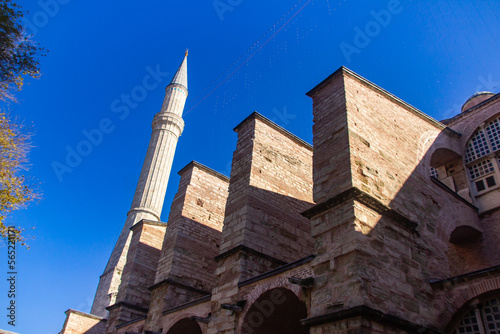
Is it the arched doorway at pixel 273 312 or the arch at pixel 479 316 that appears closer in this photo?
the arch at pixel 479 316

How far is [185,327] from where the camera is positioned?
9.03 metres

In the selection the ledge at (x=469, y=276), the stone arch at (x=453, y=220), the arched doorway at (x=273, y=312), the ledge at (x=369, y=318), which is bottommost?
the ledge at (x=369, y=318)

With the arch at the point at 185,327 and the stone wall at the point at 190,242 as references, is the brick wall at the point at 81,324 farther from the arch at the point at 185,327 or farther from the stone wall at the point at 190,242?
the arch at the point at 185,327

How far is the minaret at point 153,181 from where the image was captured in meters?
20.5

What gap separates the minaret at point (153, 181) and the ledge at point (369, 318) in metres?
16.3

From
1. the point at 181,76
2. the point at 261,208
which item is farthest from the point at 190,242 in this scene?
the point at 181,76

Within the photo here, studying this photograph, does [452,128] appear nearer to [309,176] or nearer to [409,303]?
[309,176]

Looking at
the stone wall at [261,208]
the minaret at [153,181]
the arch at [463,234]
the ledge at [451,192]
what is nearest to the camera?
the stone wall at [261,208]

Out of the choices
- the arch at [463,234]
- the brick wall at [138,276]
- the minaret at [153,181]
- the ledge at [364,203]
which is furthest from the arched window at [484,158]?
the minaret at [153,181]

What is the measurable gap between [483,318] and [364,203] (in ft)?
7.28

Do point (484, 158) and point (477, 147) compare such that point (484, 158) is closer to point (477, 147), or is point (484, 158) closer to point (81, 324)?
point (477, 147)

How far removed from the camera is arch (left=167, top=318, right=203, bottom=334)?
28.9ft

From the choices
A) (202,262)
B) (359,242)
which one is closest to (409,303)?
(359,242)

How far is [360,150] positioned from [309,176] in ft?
12.3
